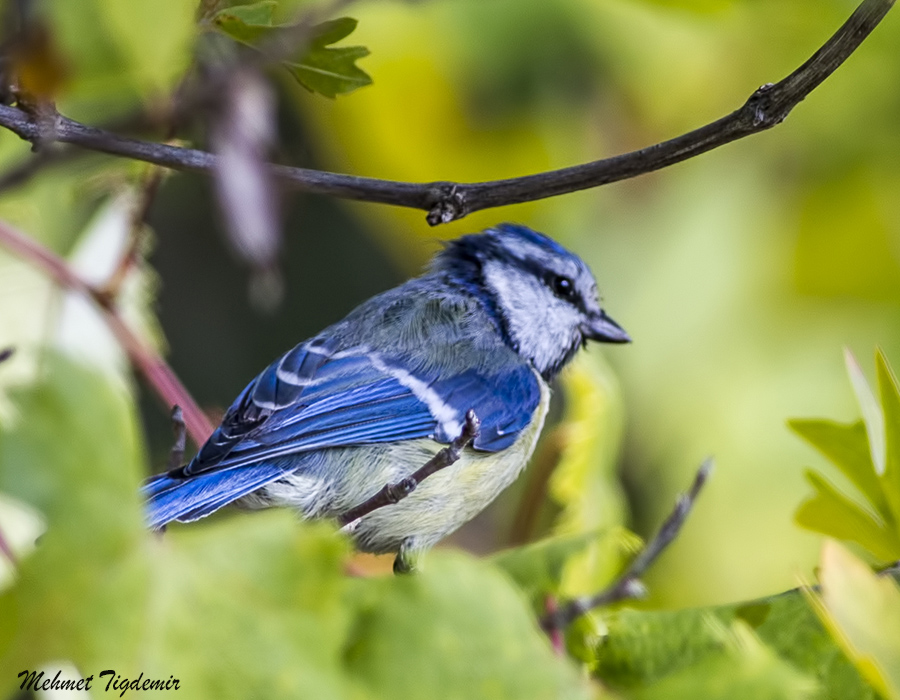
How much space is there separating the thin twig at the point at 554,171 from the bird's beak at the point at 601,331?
646 millimetres

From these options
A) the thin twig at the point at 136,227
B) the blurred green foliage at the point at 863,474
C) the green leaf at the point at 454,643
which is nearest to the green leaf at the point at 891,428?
the blurred green foliage at the point at 863,474

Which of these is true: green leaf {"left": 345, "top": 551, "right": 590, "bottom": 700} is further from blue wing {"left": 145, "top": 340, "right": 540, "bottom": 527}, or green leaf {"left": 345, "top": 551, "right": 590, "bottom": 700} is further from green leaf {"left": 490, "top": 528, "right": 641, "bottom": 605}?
blue wing {"left": 145, "top": 340, "right": 540, "bottom": 527}

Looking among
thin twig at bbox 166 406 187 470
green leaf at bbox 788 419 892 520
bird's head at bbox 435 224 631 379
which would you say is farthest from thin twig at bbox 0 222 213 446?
bird's head at bbox 435 224 631 379

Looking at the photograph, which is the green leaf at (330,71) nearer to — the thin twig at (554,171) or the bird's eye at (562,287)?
the thin twig at (554,171)

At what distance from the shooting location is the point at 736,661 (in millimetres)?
422

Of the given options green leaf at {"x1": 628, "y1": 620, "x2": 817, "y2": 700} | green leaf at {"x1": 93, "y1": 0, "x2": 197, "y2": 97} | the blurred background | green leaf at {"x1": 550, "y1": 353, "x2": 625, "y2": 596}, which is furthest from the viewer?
the blurred background

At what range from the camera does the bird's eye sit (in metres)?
1.20

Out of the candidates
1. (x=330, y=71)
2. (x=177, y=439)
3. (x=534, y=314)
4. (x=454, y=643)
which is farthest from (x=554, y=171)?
(x=534, y=314)

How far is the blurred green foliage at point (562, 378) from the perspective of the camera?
1.26 feet

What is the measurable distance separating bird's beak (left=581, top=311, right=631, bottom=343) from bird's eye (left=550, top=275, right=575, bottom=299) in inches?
1.5

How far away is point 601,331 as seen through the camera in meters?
1.20

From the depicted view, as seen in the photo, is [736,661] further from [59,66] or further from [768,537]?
[768,537]

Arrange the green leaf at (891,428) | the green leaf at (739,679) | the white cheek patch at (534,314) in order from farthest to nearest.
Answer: the white cheek patch at (534,314) < the green leaf at (891,428) < the green leaf at (739,679)

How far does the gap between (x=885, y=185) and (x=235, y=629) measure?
1.28 m
